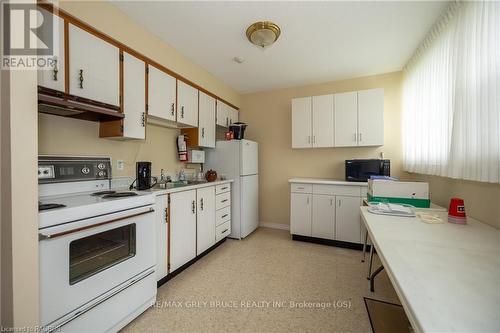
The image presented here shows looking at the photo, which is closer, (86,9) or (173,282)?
(86,9)

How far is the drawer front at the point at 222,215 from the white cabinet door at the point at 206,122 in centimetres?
99

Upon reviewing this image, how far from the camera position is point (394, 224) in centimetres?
133

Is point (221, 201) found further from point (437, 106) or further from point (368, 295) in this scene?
point (437, 106)

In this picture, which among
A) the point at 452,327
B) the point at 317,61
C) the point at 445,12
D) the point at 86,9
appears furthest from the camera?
the point at 317,61

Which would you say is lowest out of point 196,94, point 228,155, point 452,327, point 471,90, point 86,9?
point 452,327

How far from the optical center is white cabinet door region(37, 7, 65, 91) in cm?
136

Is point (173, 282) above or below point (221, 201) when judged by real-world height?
below

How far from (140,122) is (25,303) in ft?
4.96

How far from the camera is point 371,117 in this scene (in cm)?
289

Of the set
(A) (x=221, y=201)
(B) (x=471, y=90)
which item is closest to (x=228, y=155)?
(A) (x=221, y=201)

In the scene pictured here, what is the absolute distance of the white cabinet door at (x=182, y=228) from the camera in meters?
2.08

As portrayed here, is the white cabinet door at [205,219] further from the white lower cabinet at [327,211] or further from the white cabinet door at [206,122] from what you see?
the white lower cabinet at [327,211]

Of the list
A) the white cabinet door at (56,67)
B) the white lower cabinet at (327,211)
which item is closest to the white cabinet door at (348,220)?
the white lower cabinet at (327,211)

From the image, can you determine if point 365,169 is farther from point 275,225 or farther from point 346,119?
point 275,225
